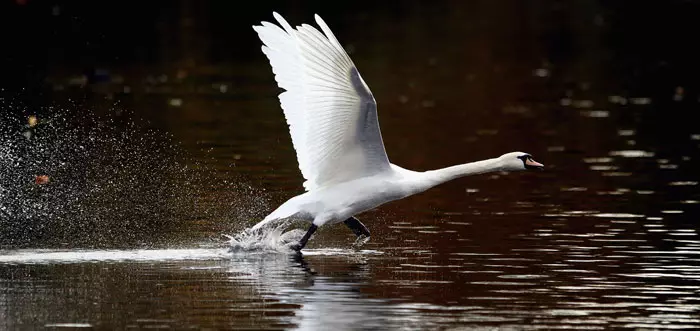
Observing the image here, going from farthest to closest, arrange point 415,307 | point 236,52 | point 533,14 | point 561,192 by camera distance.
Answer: point 533,14, point 236,52, point 561,192, point 415,307

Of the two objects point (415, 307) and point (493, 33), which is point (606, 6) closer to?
point (493, 33)

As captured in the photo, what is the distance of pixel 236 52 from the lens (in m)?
44.8

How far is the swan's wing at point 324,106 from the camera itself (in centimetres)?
1574

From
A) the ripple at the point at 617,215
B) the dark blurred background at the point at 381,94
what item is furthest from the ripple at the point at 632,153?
the ripple at the point at 617,215

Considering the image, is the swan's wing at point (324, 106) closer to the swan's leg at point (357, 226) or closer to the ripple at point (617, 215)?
the swan's leg at point (357, 226)

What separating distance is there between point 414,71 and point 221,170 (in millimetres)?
18753

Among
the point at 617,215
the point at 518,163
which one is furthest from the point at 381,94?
the point at 518,163

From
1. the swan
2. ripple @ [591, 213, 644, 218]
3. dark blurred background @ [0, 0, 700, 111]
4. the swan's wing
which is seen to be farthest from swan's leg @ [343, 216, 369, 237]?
dark blurred background @ [0, 0, 700, 111]

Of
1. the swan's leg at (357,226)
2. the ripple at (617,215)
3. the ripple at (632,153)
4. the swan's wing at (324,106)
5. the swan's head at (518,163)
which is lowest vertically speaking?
the swan's leg at (357,226)

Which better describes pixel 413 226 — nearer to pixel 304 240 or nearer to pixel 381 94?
pixel 304 240

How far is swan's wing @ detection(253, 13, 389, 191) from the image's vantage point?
15742 millimetres

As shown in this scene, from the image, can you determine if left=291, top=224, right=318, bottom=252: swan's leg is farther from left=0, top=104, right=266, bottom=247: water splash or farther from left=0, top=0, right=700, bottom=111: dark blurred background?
left=0, top=0, right=700, bottom=111: dark blurred background

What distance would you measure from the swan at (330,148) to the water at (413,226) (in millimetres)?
469

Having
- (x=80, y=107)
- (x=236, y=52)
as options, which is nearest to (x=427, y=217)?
(x=80, y=107)
